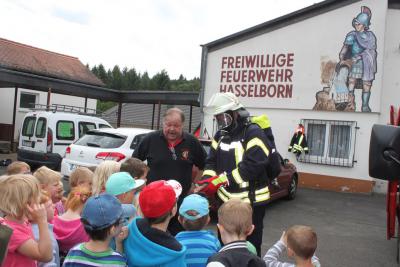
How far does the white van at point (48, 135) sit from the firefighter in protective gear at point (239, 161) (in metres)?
9.46

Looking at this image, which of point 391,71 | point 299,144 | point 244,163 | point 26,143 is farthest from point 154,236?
point 391,71

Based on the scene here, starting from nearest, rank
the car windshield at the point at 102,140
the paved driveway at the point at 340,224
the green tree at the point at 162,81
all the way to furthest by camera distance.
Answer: the paved driveway at the point at 340,224
the car windshield at the point at 102,140
the green tree at the point at 162,81

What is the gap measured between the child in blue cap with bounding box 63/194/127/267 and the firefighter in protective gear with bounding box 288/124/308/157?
12.1 metres

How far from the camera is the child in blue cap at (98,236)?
2.50m

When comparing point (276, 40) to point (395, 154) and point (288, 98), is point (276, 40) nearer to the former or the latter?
point (288, 98)

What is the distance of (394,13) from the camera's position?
13719 millimetres

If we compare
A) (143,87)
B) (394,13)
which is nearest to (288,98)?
(394,13)

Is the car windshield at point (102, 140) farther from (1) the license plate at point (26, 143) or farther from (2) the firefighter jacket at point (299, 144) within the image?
(2) the firefighter jacket at point (299, 144)

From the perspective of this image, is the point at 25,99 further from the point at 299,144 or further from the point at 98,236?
the point at 98,236

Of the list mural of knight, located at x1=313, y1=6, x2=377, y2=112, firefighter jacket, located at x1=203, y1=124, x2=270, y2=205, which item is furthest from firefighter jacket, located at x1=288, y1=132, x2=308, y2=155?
firefighter jacket, located at x1=203, y1=124, x2=270, y2=205

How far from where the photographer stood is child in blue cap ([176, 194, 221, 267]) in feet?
9.48

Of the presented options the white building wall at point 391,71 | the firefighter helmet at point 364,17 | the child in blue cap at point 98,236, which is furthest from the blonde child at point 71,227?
the firefighter helmet at point 364,17

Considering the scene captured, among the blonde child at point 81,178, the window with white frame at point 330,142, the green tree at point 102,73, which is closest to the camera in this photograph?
the blonde child at point 81,178

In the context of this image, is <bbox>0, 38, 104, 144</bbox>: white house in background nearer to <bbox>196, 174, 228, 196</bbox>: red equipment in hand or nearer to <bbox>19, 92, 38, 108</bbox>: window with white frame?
<bbox>19, 92, 38, 108</bbox>: window with white frame
